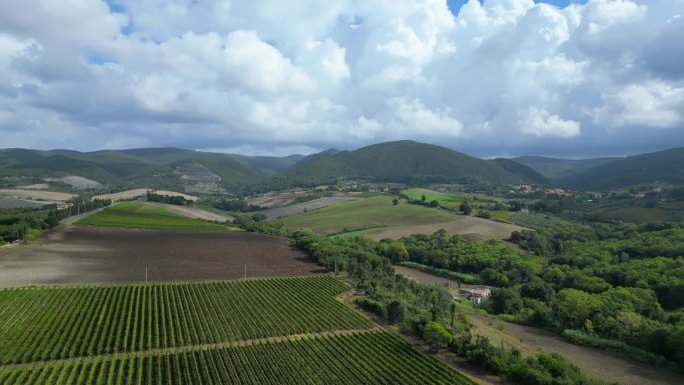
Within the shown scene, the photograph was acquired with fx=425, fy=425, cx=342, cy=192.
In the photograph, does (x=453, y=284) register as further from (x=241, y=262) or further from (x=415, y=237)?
(x=241, y=262)

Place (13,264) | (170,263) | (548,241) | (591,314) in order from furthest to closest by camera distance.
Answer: (548,241) < (170,263) < (13,264) < (591,314)

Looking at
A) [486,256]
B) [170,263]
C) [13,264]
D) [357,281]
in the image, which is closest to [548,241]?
[486,256]

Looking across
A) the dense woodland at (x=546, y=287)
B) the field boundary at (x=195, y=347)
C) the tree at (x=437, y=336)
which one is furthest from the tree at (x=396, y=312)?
the tree at (x=437, y=336)

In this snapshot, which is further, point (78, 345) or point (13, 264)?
point (13, 264)

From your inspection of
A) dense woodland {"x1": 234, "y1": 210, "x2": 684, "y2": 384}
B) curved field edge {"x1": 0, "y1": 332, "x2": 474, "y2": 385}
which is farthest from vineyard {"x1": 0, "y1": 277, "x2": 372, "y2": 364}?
dense woodland {"x1": 234, "y1": 210, "x2": 684, "y2": 384}

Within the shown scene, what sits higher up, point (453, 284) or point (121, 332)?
point (121, 332)

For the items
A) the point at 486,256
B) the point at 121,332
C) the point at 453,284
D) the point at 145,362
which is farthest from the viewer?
the point at 486,256
